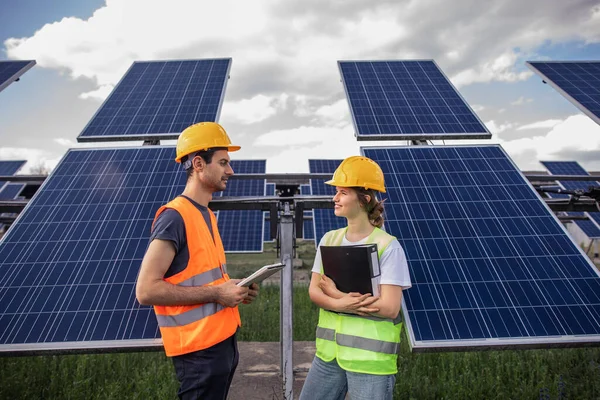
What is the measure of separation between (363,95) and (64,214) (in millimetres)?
5483

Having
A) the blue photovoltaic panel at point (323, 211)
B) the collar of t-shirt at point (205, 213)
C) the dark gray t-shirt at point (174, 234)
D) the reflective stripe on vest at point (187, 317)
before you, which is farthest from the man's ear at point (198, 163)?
the blue photovoltaic panel at point (323, 211)

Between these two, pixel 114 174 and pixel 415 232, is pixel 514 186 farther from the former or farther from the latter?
pixel 114 174

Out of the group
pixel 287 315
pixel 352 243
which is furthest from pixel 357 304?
pixel 287 315

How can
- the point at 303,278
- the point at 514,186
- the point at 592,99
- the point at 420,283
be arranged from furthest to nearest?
the point at 303,278 < the point at 592,99 < the point at 514,186 < the point at 420,283

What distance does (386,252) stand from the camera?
2.84 m

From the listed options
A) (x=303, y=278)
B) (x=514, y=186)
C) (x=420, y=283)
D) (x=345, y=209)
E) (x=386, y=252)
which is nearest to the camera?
(x=386, y=252)

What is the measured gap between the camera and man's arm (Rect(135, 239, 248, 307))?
244 centimetres

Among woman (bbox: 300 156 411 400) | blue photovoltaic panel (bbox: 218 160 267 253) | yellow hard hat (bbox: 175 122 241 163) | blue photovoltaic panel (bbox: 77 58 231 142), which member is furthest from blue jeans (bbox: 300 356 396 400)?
blue photovoltaic panel (bbox: 218 160 267 253)

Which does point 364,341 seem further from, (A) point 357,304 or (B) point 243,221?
(B) point 243,221

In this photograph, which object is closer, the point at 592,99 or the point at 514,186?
the point at 514,186

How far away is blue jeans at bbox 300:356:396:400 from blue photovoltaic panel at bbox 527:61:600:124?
21.4ft

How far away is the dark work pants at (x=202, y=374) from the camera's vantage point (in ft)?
8.58

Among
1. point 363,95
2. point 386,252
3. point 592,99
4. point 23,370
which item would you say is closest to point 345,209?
point 386,252

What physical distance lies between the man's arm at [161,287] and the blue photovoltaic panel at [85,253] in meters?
1.83
